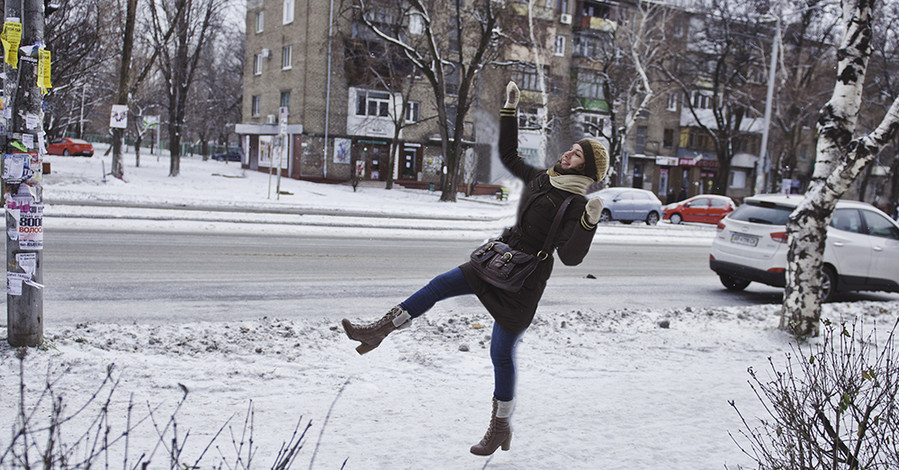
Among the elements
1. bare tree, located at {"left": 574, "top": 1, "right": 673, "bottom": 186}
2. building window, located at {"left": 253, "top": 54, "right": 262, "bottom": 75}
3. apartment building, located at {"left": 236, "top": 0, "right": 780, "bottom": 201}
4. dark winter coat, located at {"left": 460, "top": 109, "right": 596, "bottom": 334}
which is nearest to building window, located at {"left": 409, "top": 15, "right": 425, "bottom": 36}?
apartment building, located at {"left": 236, "top": 0, "right": 780, "bottom": 201}

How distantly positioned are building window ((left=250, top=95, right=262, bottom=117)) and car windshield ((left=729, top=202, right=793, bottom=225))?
4252 cm

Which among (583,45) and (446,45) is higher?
(583,45)

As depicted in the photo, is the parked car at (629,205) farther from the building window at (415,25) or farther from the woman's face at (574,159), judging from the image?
the woman's face at (574,159)

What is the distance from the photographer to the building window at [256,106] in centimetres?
4904

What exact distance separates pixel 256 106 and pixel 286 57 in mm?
5874

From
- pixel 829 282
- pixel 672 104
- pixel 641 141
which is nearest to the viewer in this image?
pixel 829 282

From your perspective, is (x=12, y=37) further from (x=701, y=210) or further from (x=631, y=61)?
(x=631, y=61)

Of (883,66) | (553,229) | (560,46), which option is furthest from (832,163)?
(560,46)

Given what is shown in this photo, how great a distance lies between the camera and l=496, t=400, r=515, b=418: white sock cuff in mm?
3916

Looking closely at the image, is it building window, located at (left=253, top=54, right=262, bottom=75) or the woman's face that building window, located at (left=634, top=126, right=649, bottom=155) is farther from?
the woman's face

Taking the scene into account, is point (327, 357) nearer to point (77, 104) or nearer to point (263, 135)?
point (263, 135)

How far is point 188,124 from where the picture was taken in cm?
7481

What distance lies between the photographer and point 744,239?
1098 centimetres

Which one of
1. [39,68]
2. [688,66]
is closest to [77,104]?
[688,66]
